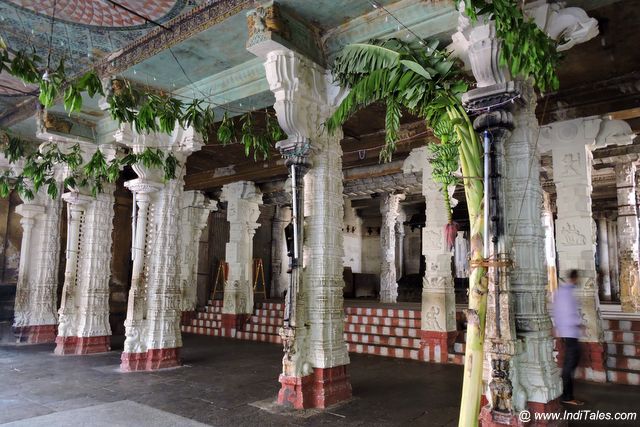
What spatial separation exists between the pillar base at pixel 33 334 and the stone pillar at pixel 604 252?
1825cm

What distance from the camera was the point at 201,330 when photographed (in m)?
12.5

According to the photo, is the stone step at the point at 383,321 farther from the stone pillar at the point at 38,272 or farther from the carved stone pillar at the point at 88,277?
the stone pillar at the point at 38,272

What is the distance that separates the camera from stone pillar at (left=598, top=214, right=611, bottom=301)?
17344 mm

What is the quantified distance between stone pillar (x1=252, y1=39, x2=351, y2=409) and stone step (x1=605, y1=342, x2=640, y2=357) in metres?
4.28

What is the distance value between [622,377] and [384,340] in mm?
4049

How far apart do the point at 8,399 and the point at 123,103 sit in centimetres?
376

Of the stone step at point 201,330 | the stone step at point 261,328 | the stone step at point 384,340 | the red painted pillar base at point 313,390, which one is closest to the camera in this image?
the red painted pillar base at point 313,390

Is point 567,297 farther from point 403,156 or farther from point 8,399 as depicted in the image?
point 8,399

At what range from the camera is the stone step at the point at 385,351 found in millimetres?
8180

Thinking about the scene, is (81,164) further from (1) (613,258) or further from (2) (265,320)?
(1) (613,258)

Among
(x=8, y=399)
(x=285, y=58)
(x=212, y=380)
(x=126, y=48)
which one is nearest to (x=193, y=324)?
(x=212, y=380)

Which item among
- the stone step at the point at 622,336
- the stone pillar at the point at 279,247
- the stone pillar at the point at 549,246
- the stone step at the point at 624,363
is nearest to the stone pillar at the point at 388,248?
the stone pillar at the point at 549,246

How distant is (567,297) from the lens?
5.18 m

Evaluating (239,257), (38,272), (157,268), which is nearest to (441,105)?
(157,268)
